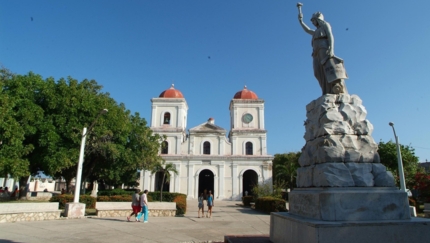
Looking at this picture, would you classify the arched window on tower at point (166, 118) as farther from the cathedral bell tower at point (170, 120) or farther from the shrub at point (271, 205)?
the shrub at point (271, 205)

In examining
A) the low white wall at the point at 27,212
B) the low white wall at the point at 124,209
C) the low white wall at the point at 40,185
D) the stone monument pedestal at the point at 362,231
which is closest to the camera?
Answer: the stone monument pedestal at the point at 362,231

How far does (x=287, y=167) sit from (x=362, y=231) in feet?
102

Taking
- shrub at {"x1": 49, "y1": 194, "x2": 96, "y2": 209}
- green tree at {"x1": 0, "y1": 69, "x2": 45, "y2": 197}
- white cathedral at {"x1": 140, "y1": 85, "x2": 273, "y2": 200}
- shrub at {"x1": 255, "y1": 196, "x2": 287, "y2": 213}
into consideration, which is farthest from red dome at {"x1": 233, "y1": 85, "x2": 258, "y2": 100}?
shrub at {"x1": 49, "y1": 194, "x2": 96, "y2": 209}

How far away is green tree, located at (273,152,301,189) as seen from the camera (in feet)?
105

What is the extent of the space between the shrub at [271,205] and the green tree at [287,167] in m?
14.8

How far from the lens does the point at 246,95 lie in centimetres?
3622

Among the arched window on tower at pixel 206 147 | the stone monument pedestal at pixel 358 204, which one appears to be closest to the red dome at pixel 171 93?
the arched window on tower at pixel 206 147

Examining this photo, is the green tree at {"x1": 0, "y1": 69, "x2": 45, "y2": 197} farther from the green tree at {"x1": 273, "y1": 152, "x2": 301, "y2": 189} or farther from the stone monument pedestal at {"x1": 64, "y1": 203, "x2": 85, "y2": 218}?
the green tree at {"x1": 273, "y1": 152, "x2": 301, "y2": 189}

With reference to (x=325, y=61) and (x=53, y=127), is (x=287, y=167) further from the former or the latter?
(x=325, y=61)

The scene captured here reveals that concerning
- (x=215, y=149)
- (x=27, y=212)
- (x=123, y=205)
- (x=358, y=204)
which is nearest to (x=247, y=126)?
(x=215, y=149)

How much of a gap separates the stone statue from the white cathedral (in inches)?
1119

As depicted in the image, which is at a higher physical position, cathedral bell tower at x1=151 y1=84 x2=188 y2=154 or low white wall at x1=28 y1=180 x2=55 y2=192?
cathedral bell tower at x1=151 y1=84 x2=188 y2=154

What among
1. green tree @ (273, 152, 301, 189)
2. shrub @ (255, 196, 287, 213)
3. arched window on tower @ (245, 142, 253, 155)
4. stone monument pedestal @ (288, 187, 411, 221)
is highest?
arched window on tower @ (245, 142, 253, 155)

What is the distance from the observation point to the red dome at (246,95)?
36000mm
